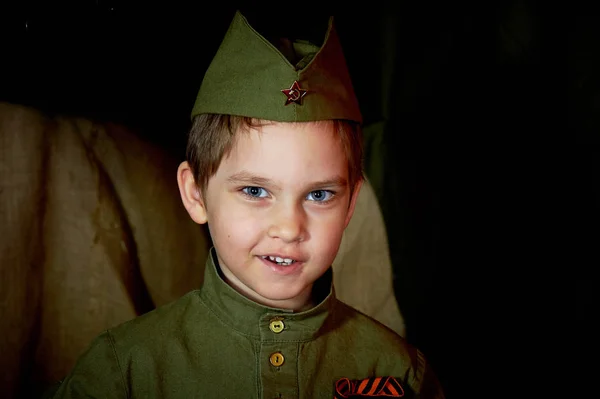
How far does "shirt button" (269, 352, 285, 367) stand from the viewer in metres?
0.79

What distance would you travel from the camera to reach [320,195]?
80cm

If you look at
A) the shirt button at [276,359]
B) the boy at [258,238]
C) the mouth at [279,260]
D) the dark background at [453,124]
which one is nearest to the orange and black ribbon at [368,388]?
the boy at [258,238]

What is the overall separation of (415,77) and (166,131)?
565 millimetres

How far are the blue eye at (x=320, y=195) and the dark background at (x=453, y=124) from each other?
1.33 ft

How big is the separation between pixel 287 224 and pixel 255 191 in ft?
0.25

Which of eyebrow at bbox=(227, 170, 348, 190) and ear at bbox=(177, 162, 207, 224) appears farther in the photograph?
Result: ear at bbox=(177, 162, 207, 224)

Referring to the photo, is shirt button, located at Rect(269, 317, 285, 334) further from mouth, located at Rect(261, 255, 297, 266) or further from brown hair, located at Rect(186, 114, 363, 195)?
brown hair, located at Rect(186, 114, 363, 195)

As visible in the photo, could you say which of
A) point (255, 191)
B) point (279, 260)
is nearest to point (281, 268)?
point (279, 260)

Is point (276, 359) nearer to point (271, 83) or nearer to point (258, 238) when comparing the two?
point (258, 238)

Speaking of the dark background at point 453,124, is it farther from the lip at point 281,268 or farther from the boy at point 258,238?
the lip at point 281,268

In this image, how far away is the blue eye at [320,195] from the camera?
31.3 inches

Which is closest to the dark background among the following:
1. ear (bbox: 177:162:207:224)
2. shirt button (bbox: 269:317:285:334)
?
ear (bbox: 177:162:207:224)

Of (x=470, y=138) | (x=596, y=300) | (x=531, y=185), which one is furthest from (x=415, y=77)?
(x=596, y=300)

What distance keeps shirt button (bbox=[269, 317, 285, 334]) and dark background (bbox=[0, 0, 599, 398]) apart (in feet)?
1.49
